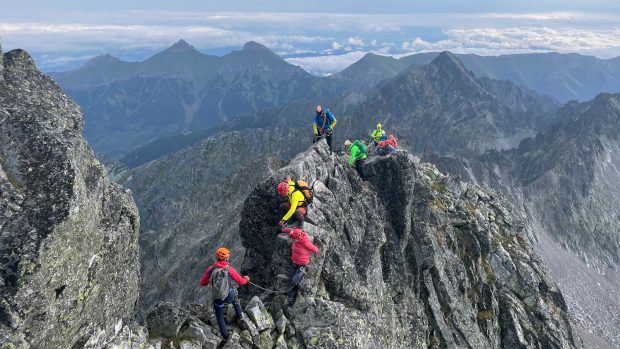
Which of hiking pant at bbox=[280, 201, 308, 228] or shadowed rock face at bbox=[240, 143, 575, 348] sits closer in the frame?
shadowed rock face at bbox=[240, 143, 575, 348]

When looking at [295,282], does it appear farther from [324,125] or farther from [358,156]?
[324,125]

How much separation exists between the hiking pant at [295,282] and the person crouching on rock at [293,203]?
10.7ft

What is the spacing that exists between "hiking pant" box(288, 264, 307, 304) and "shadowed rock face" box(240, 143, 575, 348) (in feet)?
2.27

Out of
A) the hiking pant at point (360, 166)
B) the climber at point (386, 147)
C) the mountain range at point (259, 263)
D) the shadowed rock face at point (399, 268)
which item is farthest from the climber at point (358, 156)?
the climber at point (386, 147)

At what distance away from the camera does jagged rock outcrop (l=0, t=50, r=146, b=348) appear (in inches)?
647

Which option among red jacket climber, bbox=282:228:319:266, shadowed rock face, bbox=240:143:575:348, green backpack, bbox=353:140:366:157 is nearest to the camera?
red jacket climber, bbox=282:228:319:266

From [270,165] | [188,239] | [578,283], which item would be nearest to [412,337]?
[270,165]

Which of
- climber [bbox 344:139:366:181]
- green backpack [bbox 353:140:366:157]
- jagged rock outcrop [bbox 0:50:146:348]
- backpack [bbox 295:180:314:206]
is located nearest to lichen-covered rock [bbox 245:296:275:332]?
jagged rock outcrop [bbox 0:50:146:348]

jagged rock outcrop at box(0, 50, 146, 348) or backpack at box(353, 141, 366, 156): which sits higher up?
jagged rock outcrop at box(0, 50, 146, 348)

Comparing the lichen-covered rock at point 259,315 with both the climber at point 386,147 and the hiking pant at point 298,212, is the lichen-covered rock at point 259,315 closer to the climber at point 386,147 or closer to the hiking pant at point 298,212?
the hiking pant at point 298,212

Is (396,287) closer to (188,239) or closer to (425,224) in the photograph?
(425,224)

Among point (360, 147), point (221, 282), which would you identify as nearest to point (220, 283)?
point (221, 282)

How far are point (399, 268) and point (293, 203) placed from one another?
1680cm

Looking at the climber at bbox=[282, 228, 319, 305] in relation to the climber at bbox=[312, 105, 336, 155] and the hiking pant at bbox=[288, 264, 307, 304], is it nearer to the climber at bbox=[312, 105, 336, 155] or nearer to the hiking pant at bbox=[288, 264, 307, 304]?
the hiking pant at bbox=[288, 264, 307, 304]
